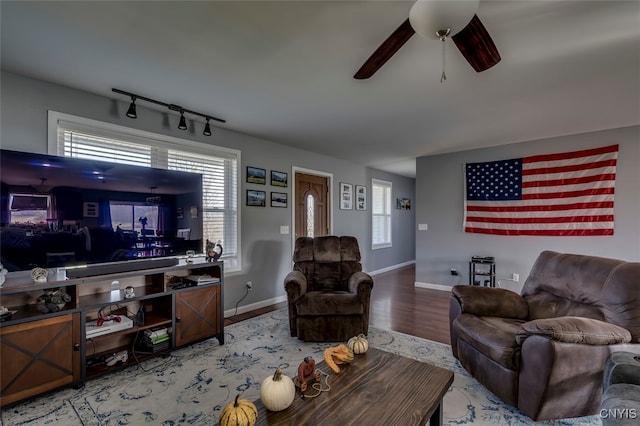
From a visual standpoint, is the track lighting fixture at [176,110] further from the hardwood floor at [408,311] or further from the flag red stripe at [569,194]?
the flag red stripe at [569,194]

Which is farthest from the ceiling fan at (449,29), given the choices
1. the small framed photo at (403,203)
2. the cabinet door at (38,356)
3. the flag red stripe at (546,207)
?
the small framed photo at (403,203)

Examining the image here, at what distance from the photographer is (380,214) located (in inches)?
267

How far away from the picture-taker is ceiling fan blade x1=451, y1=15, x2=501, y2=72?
140cm

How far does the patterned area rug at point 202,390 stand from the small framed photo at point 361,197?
3401mm

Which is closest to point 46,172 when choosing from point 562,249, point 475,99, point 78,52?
point 78,52

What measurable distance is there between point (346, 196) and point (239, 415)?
188 inches

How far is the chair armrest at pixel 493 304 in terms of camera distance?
229cm

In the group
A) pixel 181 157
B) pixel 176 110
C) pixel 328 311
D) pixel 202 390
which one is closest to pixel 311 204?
pixel 181 157

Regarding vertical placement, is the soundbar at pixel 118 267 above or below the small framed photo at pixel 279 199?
below

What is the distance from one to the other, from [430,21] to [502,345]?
6.15ft

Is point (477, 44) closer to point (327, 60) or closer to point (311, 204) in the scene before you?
point (327, 60)

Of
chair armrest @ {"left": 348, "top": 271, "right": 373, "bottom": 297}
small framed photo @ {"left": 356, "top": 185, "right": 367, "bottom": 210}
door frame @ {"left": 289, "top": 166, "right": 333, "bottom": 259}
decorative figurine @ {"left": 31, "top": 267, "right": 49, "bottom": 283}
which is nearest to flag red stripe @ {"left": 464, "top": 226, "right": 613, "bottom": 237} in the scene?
small framed photo @ {"left": 356, "top": 185, "right": 367, "bottom": 210}

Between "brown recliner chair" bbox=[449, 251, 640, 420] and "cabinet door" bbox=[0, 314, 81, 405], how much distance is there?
2846 millimetres

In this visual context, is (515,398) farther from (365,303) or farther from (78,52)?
(78,52)
